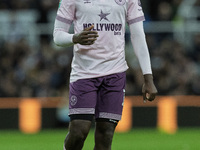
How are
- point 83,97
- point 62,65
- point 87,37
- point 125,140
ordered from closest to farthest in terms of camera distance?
point 87,37, point 83,97, point 125,140, point 62,65

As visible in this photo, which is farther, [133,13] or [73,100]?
[133,13]

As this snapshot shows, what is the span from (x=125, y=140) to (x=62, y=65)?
331 cm

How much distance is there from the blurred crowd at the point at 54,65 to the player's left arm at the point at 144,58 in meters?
8.45

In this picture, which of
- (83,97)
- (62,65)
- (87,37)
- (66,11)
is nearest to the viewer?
(87,37)

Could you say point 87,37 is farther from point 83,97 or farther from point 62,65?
point 62,65

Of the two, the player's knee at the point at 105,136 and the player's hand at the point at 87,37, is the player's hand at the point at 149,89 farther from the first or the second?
the player's hand at the point at 87,37

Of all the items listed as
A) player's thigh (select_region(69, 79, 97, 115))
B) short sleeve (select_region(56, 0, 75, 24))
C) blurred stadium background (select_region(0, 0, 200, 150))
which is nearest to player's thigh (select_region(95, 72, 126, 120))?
player's thigh (select_region(69, 79, 97, 115))

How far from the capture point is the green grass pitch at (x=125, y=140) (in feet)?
36.6

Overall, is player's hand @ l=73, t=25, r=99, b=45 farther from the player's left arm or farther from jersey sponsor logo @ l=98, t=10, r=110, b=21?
the player's left arm

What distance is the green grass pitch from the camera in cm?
1114

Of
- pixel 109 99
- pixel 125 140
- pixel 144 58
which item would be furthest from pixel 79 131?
pixel 125 140

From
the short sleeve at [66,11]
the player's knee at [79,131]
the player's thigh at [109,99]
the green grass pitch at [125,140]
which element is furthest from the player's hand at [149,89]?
the green grass pitch at [125,140]

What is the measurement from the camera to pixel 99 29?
648 cm

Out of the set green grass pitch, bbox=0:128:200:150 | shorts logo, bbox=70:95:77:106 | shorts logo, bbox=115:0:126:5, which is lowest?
green grass pitch, bbox=0:128:200:150
